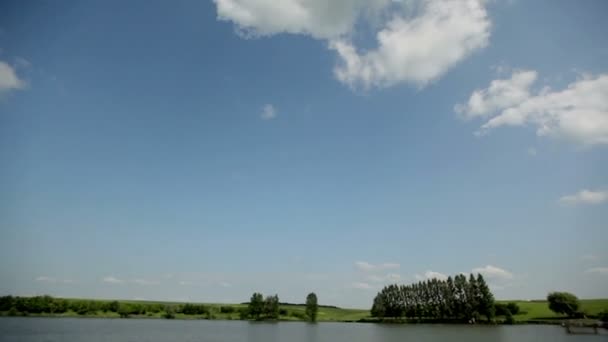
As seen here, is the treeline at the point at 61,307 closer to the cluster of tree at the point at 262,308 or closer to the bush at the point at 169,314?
the bush at the point at 169,314

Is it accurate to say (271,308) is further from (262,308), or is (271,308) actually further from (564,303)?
(564,303)

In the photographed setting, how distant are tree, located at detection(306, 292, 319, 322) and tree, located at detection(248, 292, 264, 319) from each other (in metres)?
24.8

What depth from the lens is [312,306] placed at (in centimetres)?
18362

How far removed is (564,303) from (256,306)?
13381 cm

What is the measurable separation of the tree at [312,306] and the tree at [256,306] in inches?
977

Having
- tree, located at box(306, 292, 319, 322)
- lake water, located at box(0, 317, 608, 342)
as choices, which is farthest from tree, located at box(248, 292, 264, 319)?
lake water, located at box(0, 317, 608, 342)

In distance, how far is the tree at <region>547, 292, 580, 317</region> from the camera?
125 m

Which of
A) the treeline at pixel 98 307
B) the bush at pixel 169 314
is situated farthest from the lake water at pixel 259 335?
the bush at pixel 169 314

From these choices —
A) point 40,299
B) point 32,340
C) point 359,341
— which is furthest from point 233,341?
point 40,299

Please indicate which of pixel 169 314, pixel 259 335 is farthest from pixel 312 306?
pixel 259 335

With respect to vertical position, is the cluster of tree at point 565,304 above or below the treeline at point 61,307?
above

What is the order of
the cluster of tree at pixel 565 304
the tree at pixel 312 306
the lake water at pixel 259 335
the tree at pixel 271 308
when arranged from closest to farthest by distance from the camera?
1. the lake water at pixel 259 335
2. the cluster of tree at pixel 565 304
3. the tree at pixel 312 306
4. the tree at pixel 271 308

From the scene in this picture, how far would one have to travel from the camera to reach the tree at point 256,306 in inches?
7470

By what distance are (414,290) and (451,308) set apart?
2129cm
